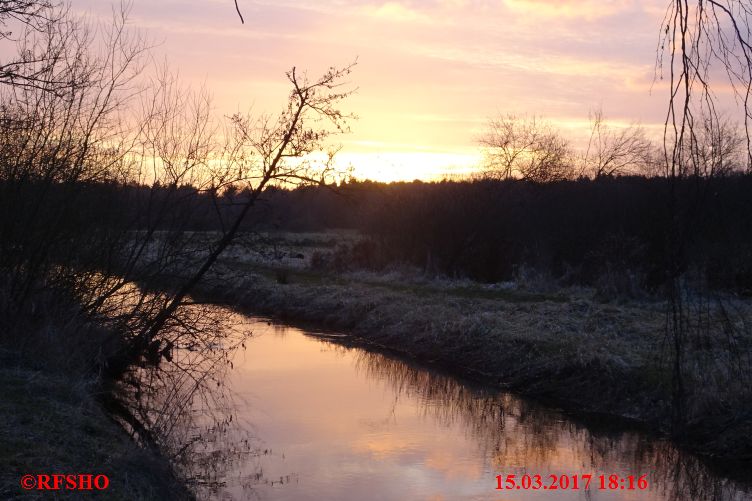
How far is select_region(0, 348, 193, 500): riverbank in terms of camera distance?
241 inches

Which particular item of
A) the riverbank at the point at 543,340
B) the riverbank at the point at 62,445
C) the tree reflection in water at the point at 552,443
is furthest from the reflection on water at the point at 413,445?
the riverbank at the point at 62,445

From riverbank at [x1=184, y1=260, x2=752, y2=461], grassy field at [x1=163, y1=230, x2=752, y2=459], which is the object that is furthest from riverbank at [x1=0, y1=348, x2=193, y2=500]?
riverbank at [x1=184, y1=260, x2=752, y2=461]

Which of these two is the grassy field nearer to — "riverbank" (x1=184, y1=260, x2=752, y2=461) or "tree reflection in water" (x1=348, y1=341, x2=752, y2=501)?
"riverbank" (x1=184, y1=260, x2=752, y2=461)

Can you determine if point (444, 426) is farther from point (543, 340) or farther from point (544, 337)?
point (544, 337)

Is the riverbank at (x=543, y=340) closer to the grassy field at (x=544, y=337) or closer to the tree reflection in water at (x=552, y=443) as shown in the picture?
the grassy field at (x=544, y=337)

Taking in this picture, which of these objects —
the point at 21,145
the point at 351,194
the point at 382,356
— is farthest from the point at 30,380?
the point at 382,356

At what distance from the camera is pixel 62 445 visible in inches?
272

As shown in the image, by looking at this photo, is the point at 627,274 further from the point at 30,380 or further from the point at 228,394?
the point at 30,380

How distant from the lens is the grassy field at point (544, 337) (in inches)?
433

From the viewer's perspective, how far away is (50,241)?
38.7ft

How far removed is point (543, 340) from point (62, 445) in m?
11.1

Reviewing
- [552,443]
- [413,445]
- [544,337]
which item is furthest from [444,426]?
[544,337]

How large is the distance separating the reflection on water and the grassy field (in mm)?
819

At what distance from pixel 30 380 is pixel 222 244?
5991 millimetres
